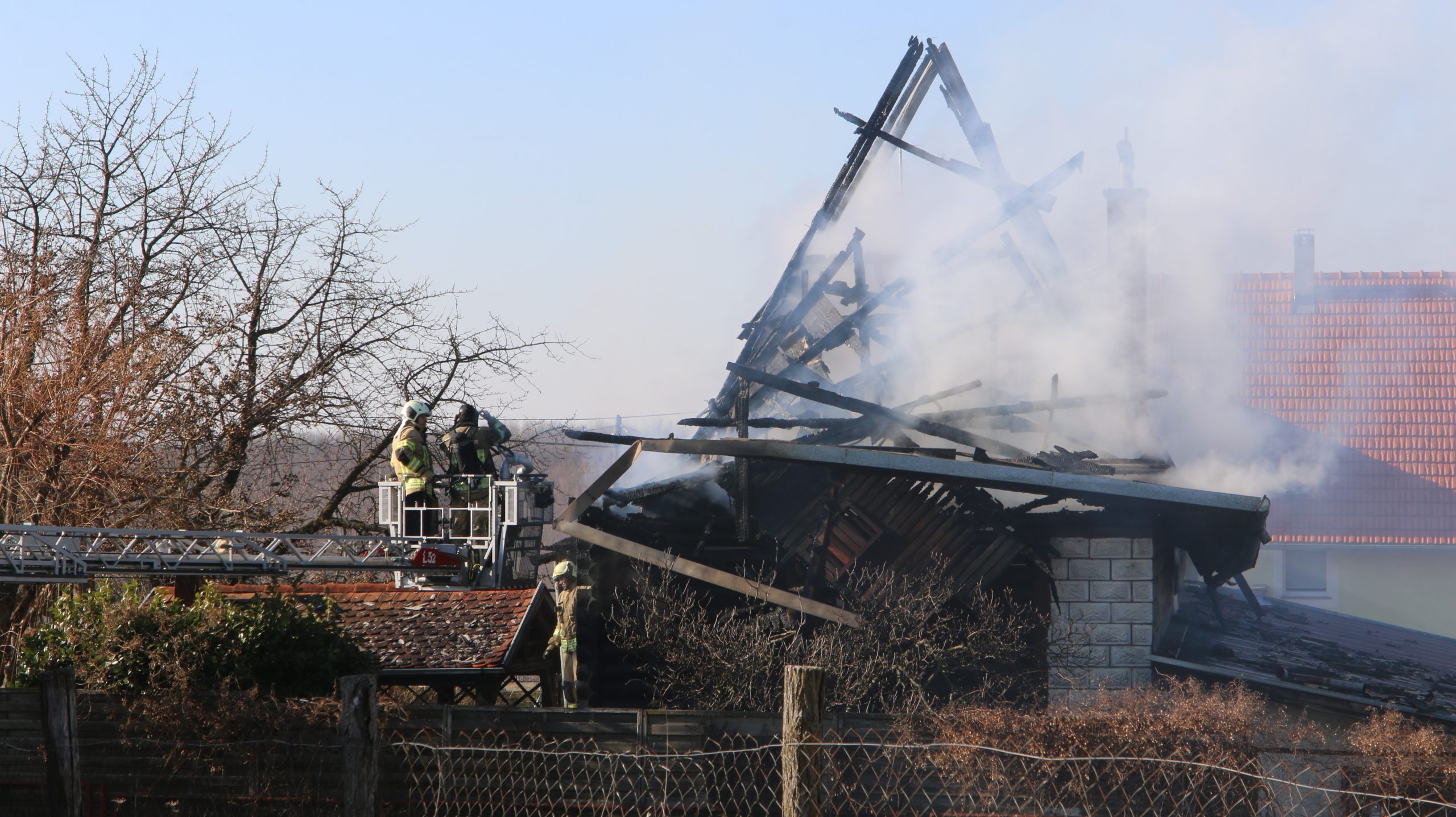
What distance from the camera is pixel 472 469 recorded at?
12.9 meters

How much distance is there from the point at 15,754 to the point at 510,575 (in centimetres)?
564

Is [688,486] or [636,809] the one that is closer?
[636,809]

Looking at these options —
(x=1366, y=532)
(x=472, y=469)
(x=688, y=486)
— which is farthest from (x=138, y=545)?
(x=1366, y=532)

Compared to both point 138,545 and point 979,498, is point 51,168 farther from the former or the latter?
point 979,498

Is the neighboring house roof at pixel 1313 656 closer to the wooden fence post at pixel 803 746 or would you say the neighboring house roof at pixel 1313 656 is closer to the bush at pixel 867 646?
the bush at pixel 867 646

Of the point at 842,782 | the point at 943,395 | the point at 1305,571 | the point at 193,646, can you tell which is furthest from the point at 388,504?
the point at 1305,571

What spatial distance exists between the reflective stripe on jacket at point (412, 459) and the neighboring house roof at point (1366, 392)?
64.1 ft

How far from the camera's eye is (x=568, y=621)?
10.9 m

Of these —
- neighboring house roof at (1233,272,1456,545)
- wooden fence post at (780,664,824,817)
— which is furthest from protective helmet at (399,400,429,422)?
neighboring house roof at (1233,272,1456,545)

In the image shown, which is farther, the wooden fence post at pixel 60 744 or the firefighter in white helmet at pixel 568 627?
the firefighter in white helmet at pixel 568 627

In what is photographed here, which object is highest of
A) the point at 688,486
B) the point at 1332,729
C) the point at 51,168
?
the point at 51,168

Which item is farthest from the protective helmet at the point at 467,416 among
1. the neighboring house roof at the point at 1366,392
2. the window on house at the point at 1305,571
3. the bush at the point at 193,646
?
the window on house at the point at 1305,571

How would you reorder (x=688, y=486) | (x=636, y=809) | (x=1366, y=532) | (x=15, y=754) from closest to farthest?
(x=636, y=809), (x=15, y=754), (x=688, y=486), (x=1366, y=532)

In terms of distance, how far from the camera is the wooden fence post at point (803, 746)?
14.3 ft
